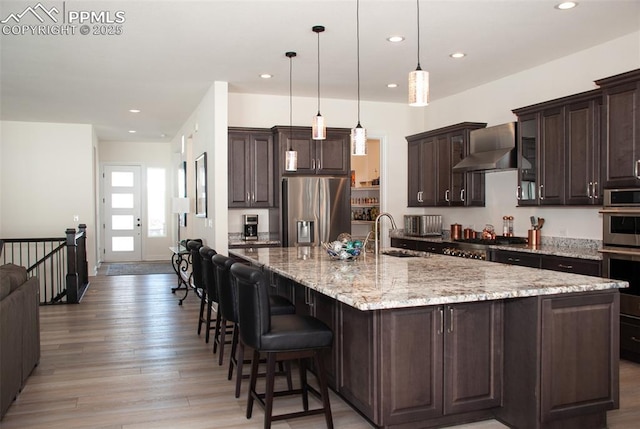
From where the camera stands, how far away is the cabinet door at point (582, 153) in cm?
498

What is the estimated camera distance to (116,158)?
12.6 meters

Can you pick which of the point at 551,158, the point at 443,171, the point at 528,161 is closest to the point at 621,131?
the point at 551,158

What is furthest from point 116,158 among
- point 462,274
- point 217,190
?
point 462,274

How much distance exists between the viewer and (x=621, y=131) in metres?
4.56

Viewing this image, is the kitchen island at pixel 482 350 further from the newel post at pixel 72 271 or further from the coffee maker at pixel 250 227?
the newel post at pixel 72 271

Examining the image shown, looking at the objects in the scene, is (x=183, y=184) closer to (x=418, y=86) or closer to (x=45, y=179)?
(x=45, y=179)

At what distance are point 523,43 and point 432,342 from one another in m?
3.46

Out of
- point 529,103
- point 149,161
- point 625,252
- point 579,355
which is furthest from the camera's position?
point 149,161

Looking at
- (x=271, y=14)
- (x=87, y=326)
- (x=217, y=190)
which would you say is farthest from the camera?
(x=217, y=190)

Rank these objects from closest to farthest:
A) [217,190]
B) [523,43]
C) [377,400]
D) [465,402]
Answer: [377,400] → [465,402] → [523,43] → [217,190]

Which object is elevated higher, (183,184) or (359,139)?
(359,139)

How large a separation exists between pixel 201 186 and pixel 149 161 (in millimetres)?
5644

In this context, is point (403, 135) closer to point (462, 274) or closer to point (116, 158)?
point (462, 274)

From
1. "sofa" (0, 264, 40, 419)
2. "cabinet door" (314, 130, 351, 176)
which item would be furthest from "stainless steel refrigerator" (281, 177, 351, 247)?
"sofa" (0, 264, 40, 419)
